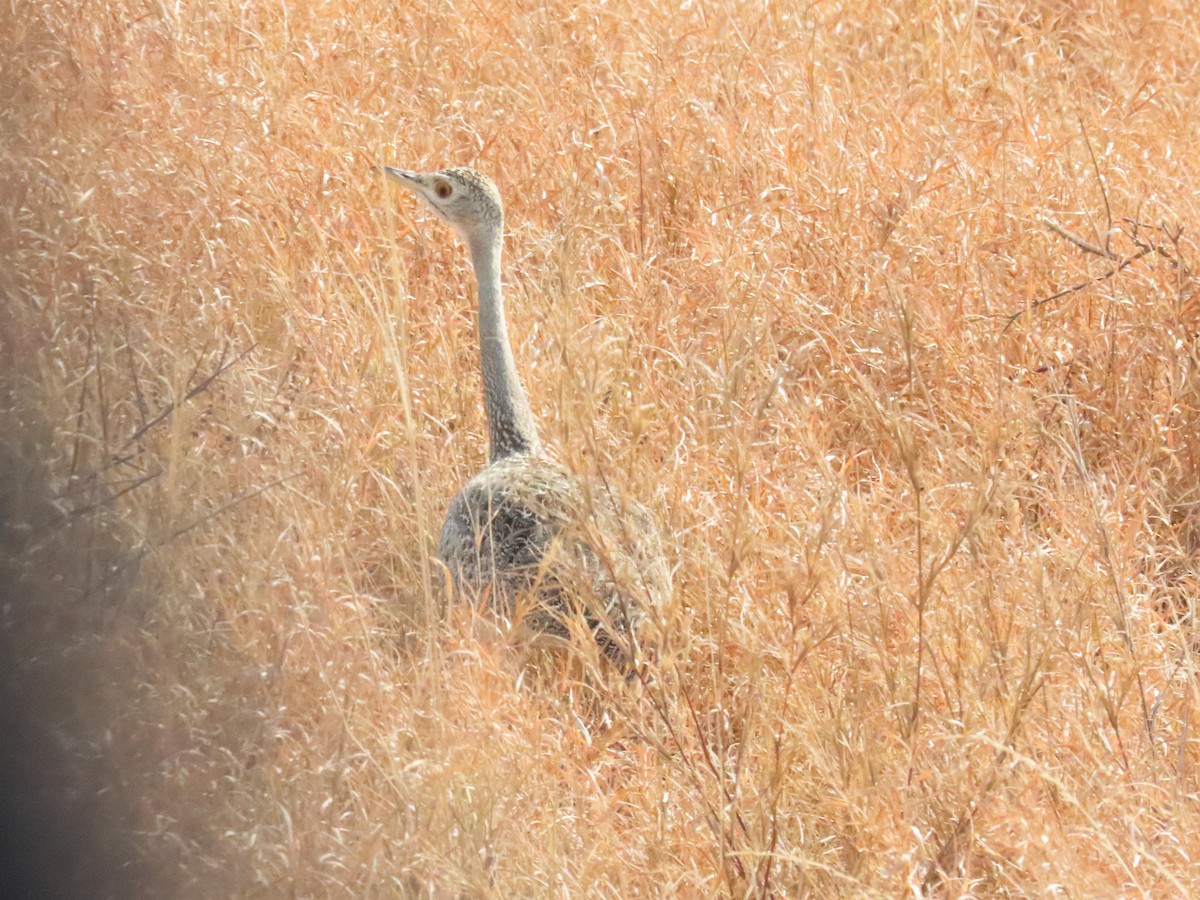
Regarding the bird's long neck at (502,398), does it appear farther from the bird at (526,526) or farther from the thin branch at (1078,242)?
the thin branch at (1078,242)

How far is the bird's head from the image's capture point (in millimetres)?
3996

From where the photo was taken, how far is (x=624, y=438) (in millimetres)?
3732

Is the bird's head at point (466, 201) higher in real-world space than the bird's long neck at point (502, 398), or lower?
higher

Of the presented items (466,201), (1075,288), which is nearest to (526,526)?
(466,201)

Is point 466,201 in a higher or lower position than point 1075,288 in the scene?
higher

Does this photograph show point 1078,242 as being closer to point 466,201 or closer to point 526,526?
point 466,201

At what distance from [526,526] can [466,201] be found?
3.53 ft

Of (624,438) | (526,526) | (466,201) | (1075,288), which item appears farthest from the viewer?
(1075,288)

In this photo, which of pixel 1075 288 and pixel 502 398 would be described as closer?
pixel 502 398

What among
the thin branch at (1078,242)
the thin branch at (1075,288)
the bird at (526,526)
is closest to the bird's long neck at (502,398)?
the bird at (526,526)

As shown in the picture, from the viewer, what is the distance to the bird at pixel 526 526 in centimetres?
267

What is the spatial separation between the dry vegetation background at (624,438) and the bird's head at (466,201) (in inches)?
10.4

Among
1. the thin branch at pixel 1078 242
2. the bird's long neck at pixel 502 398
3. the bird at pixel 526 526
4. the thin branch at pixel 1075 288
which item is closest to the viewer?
the bird at pixel 526 526

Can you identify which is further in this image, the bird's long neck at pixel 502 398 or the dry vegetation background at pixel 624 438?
the bird's long neck at pixel 502 398
